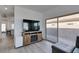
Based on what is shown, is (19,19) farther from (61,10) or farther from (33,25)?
(61,10)

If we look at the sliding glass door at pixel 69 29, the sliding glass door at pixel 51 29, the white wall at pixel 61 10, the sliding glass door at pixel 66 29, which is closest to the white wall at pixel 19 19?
the white wall at pixel 61 10

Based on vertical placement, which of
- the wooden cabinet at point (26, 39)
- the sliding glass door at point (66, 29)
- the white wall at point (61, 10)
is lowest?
the wooden cabinet at point (26, 39)

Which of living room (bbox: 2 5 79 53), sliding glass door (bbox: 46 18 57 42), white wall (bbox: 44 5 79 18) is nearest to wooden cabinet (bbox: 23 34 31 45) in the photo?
living room (bbox: 2 5 79 53)

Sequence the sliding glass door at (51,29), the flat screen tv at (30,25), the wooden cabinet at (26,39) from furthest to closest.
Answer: the sliding glass door at (51,29)
the flat screen tv at (30,25)
the wooden cabinet at (26,39)

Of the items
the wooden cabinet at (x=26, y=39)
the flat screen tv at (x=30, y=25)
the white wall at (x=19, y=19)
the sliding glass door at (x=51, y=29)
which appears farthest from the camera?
the sliding glass door at (x=51, y=29)

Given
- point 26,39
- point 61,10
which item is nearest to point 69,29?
point 61,10

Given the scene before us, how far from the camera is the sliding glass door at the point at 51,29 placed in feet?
18.2

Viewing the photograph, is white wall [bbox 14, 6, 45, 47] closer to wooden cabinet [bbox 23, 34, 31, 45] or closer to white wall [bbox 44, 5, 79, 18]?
wooden cabinet [bbox 23, 34, 31, 45]

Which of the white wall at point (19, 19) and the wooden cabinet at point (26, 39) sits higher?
the white wall at point (19, 19)

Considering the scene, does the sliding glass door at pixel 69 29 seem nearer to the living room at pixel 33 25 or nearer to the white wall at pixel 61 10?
the living room at pixel 33 25

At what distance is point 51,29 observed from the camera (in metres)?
6.02

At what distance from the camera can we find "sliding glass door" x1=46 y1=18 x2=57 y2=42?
18.2ft

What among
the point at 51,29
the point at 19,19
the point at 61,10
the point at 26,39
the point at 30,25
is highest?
the point at 61,10
